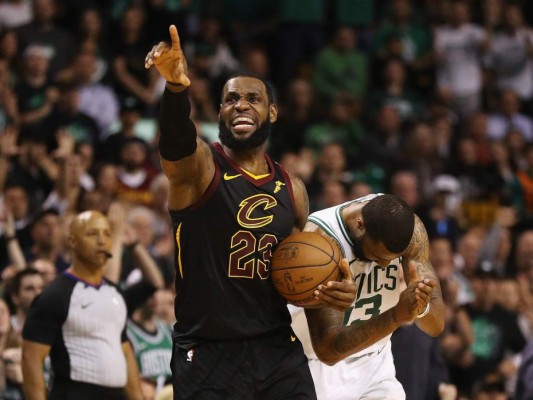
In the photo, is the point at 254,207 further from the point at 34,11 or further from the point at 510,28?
the point at 510,28

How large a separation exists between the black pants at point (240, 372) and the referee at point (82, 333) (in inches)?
73.7

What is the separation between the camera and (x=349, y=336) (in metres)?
5.24

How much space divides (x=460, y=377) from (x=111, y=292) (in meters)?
4.41

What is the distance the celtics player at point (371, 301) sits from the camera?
5.21m

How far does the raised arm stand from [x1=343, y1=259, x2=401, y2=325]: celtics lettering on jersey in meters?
1.21

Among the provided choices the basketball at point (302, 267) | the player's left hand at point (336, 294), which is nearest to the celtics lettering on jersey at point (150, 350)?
the basketball at point (302, 267)

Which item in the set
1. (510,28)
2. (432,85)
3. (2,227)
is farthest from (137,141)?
(510,28)

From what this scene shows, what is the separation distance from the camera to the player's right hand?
4.56 metres

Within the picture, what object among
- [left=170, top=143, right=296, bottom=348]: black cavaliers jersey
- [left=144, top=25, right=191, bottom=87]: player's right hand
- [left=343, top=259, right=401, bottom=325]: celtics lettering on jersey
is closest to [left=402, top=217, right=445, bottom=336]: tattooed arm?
[left=343, top=259, right=401, bottom=325]: celtics lettering on jersey

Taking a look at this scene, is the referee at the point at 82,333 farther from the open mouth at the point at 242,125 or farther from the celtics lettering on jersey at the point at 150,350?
the open mouth at the point at 242,125

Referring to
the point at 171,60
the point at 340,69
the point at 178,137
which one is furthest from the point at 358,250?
the point at 340,69

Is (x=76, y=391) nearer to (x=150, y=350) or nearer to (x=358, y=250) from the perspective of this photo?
(x=150, y=350)

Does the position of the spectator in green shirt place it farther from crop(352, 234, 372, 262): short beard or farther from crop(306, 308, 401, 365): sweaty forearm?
crop(306, 308, 401, 365): sweaty forearm

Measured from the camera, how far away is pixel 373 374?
20.5 feet
